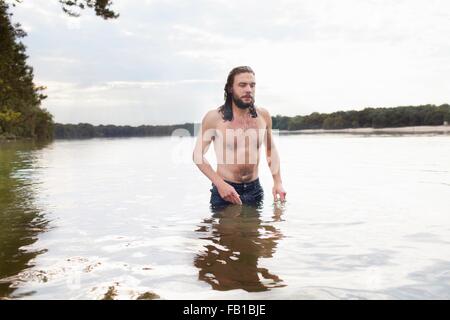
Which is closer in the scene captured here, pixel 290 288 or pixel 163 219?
pixel 290 288

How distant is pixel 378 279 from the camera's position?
4.51 metres

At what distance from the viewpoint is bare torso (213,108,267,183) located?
7.39 metres

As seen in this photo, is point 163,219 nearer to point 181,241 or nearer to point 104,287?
point 181,241

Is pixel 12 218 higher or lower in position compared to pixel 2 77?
lower

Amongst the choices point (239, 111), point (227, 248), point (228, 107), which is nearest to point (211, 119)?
point (228, 107)

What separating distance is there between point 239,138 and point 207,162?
2.20 ft

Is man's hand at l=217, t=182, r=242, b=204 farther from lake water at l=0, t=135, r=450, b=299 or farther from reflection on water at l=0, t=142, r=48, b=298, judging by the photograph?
reflection on water at l=0, t=142, r=48, b=298

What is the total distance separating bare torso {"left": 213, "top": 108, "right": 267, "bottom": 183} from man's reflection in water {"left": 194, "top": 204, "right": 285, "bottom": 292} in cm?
71

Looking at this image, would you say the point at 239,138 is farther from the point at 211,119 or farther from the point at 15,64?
the point at 15,64

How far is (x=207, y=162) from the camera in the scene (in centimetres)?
717

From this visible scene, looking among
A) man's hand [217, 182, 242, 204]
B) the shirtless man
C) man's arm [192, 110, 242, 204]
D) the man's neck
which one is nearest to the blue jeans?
the shirtless man

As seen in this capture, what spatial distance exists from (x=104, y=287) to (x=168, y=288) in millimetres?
573
